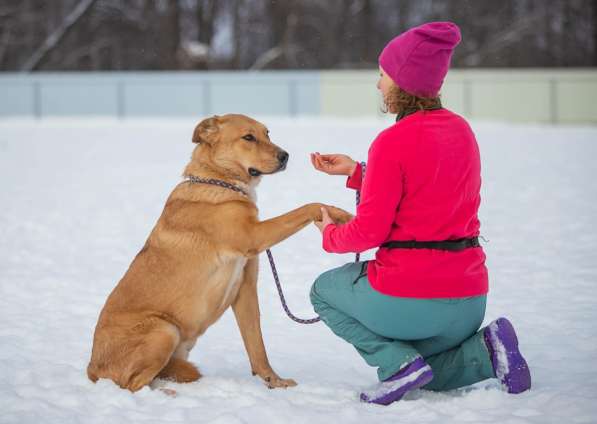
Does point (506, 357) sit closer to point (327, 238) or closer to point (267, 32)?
point (327, 238)

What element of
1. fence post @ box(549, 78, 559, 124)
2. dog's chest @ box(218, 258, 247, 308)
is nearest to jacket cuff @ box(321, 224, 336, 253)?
dog's chest @ box(218, 258, 247, 308)

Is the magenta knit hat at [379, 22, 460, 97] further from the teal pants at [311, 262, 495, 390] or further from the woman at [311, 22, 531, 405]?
the teal pants at [311, 262, 495, 390]

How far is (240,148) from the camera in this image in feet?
14.1

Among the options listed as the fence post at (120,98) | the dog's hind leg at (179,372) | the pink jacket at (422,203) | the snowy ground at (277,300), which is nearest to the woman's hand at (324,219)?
the pink jacket at (422,203)

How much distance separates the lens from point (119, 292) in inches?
158

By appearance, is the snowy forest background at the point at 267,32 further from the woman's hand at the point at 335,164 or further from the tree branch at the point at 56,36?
the woman's hand at the point at 335,164

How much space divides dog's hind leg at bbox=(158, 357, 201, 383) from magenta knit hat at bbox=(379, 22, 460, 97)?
69.2 inches

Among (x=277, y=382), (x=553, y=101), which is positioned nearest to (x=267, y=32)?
(x=553, y=101)

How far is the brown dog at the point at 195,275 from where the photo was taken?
3.79m

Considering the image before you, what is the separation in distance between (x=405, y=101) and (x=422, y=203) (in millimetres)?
480

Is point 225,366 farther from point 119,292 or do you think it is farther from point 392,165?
point 392,165

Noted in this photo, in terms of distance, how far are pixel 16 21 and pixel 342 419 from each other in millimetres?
36198

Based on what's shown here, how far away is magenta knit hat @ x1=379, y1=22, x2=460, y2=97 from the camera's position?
338 cm

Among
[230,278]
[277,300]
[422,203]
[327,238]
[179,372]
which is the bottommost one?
[277,300]
